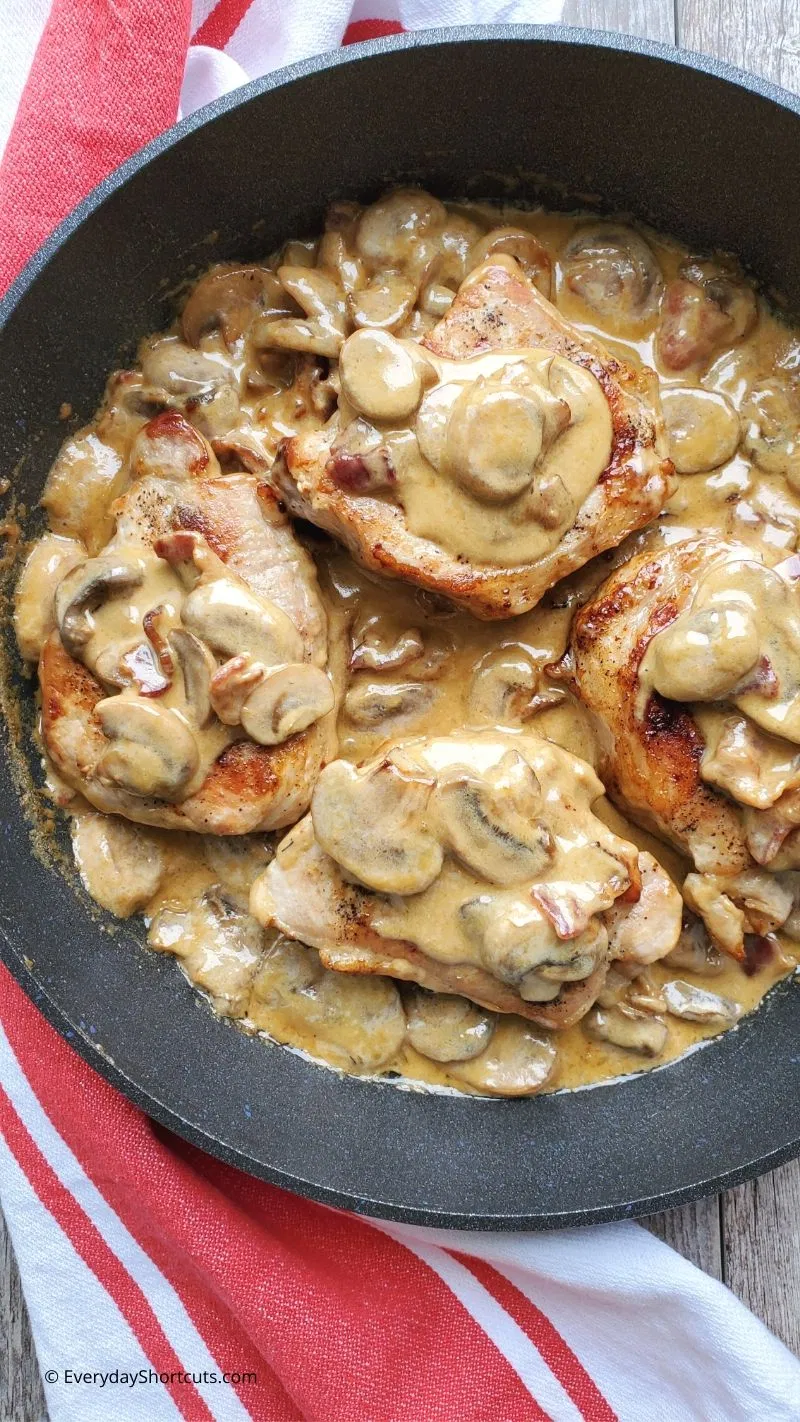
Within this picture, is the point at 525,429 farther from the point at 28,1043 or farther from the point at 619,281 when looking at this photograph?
the point at 28,1043

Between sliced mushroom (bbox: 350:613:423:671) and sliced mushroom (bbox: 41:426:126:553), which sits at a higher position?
sliced mushroom (bbox: 41:426:126:553)

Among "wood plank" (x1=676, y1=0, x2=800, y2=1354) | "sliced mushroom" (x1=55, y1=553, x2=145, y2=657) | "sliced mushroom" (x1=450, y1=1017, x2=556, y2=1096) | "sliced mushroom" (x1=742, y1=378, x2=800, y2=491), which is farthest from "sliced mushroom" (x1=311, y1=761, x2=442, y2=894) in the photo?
"wood plank" (x1=676, y1=0, x2=800, y2=1354)

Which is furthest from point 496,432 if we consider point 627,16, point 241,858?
point 627,16

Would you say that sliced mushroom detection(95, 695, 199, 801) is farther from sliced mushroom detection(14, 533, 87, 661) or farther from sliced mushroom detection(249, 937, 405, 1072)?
sliced mushroom detection(249, 937, 405, 1072)

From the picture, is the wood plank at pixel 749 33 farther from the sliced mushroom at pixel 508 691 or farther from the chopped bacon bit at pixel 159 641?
the chopped bacon bit at pixel 159 641

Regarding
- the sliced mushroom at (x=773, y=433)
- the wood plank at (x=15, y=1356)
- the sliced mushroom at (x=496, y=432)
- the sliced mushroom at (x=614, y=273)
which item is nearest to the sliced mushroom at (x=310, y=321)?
the sliced mushroom at (x=496, y=432)

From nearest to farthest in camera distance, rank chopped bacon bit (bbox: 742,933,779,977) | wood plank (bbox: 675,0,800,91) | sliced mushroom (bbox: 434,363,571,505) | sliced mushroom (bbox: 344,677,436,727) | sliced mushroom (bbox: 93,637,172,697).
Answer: sliced mushroom (bbox: 434,363,571,505) → sliced mushroom (bbox: 93,637,172,697) → sliced mushroom (bbox: 344,677,436,727) → chopped bacon bit (bbox: 742,933,779,977) → wood plank (bbox: 675,0,800,91)

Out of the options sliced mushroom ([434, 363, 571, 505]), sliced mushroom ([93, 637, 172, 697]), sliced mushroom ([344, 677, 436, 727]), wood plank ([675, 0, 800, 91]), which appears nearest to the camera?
sliced mushroom ([434, 363, 571, 505])
